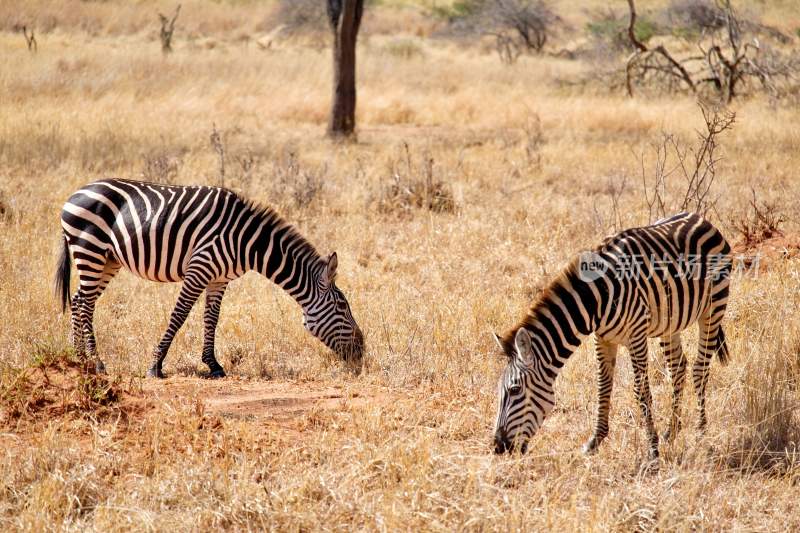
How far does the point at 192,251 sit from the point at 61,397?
1.63 metres

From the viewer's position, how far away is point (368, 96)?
19188mm

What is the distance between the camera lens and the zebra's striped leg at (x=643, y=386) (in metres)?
4.86

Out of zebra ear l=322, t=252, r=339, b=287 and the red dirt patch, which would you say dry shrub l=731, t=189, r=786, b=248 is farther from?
the red dirt patch

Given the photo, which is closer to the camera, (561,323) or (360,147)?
(561,323)

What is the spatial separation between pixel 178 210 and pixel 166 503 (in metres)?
2.89

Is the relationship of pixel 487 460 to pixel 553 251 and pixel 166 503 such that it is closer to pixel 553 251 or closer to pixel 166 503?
pixel 166 503

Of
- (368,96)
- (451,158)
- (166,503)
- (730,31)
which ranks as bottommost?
(166,503)

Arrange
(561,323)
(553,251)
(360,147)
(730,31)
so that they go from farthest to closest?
(730,31), (360,147), (553,251), (561,323)

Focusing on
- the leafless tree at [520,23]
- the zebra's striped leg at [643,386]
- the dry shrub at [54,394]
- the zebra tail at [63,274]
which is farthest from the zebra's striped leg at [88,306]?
the leafless tree at [520,23]

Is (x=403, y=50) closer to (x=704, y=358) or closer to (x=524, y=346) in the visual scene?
(x=704, y=358)

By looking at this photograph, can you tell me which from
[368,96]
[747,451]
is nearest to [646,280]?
[747,451]

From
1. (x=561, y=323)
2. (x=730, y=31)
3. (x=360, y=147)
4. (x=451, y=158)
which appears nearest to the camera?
(x=561, y=323)

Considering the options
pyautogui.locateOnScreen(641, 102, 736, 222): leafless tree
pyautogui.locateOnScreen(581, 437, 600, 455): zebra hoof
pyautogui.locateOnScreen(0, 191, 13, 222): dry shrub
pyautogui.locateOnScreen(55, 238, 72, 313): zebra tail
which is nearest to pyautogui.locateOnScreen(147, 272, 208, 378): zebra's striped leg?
pyautogui.locateOnScreen(55, 238, 72, 313): zebra tail

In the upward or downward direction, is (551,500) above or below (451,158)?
below
